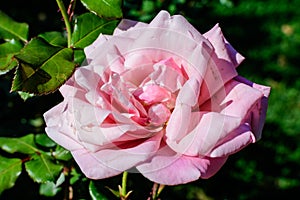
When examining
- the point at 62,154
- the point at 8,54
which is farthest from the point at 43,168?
the point at 8,54

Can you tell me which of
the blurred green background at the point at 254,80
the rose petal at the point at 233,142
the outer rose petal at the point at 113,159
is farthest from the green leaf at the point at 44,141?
the rose petal at the point at 233,142

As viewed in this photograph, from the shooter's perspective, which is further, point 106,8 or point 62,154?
point 62,154

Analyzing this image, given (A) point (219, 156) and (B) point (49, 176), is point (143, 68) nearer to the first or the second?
(A) point (219, 156)

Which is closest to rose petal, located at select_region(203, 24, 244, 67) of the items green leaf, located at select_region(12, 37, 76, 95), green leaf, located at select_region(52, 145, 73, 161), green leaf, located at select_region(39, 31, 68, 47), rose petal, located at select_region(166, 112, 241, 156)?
rose petal, located at select_region(166, 112, 241, 156)

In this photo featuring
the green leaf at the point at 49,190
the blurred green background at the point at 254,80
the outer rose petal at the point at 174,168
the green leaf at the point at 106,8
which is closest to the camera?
the outer rose petal at the point at 174,168

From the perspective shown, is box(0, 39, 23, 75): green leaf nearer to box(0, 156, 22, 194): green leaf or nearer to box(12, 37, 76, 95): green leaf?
box(12, 37, 76, 95): green leaf

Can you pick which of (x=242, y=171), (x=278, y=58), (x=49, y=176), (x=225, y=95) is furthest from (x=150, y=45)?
(x=278, y=58)

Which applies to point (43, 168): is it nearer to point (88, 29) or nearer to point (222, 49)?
point (88, 29)

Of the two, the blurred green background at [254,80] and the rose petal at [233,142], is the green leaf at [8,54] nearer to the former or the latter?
the blurred green background at [254,80]
